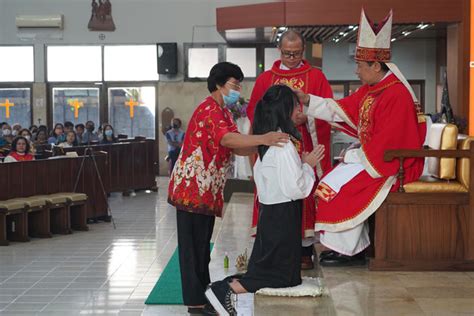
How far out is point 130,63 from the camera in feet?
65.4

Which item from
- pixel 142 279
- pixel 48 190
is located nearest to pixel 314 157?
pixel 142 279

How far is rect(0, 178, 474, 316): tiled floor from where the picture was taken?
446 centimetres

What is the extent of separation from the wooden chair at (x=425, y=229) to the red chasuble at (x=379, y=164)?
0.29ft

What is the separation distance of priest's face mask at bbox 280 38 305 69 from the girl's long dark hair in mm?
702

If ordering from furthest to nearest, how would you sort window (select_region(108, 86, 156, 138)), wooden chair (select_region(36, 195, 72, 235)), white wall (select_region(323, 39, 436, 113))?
1. window (select_region(108, 86, 156, 138))
2. white wall (select_region(323, 39, 436, 113))
3. wooden chair (select_region(36, 195, 72, 235))

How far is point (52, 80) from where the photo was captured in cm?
2005

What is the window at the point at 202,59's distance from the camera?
63.5 ft

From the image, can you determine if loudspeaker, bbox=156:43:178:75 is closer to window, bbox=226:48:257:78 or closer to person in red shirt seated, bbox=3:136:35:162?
window, bbox=226:48:257:78

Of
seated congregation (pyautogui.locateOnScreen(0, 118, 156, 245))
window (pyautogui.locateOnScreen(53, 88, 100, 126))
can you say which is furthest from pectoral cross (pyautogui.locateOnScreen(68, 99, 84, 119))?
seated congregation (pyautogui.locateOnScreen(0, 118, 156, 245))

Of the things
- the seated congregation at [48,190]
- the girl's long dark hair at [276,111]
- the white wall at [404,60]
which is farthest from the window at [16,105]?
the girl's long dark hair at [276,111]

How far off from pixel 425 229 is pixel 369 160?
55cm

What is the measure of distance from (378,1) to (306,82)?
5.82 m

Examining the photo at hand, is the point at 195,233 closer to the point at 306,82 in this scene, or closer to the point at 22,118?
the point at 306,82

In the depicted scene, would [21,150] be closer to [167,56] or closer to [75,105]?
[167,56]
